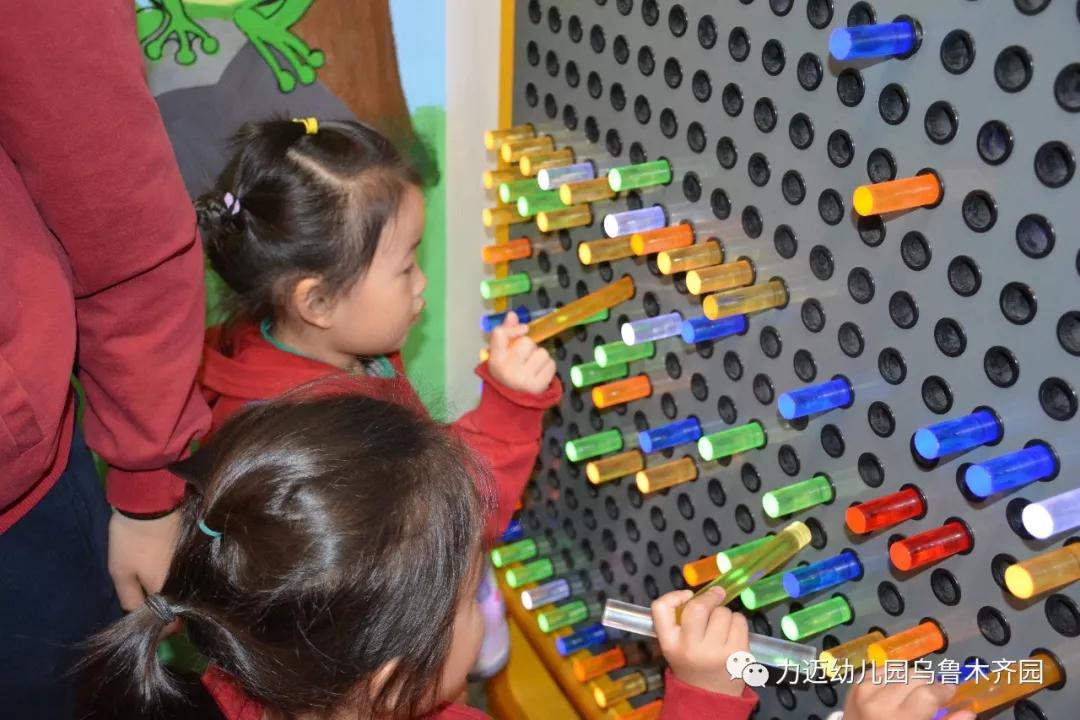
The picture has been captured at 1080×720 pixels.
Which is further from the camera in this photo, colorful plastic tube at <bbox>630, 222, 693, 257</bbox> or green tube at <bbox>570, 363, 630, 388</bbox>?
green tube at <bbox>570, 363, 630, 388</bbox>

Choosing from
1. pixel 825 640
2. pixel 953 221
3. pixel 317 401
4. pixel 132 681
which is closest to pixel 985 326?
pixel 953 221

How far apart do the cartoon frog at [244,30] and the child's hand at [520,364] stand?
0.31 m

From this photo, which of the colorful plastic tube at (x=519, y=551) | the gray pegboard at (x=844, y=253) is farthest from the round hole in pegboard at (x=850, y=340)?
the colorful plastic tube at (x=519, y=551)

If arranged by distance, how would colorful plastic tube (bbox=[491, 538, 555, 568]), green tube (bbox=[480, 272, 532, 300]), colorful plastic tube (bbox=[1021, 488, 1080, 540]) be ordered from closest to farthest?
colorful plastic tube (bbox=[1021, 488, 1080, 540]), green tube (bbox=[480, 272, 532, 300]), colorful plastic tube (bbox=[491, 538, 555, 568])

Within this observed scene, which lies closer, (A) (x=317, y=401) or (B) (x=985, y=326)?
(B) (x=985, y=326)

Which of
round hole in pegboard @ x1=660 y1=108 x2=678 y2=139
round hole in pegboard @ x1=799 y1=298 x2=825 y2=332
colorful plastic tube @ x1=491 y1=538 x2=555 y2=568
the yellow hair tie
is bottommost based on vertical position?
colorful plastic tube @ x1=491 y1=538 x2=555 y2=568

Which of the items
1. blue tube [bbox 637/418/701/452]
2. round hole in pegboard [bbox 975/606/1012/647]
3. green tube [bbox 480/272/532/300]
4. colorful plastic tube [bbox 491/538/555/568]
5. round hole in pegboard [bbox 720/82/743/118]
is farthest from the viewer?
colorful plastic tube [bbox 491/538/555/568]

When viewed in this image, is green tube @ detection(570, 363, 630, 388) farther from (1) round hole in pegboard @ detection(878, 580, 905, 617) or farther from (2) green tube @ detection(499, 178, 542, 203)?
(1) round hole in pegboard @ detection(878, 580, 905, 617)

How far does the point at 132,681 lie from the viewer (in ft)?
1.98

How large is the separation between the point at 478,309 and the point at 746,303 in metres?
0.49

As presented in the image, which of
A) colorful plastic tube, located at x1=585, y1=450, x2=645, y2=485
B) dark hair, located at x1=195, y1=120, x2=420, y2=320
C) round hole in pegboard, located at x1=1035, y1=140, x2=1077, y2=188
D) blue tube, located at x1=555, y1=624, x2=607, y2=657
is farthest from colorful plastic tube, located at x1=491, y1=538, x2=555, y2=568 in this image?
round hole in pegboard, located at x1=1035, y1=140, x2=1077, y2=188

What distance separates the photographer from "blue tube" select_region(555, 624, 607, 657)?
0.98 meters

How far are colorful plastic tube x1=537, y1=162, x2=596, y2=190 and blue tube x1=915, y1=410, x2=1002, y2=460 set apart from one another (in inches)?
14.2

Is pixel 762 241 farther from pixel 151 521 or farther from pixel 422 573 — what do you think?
pixel 151 521
